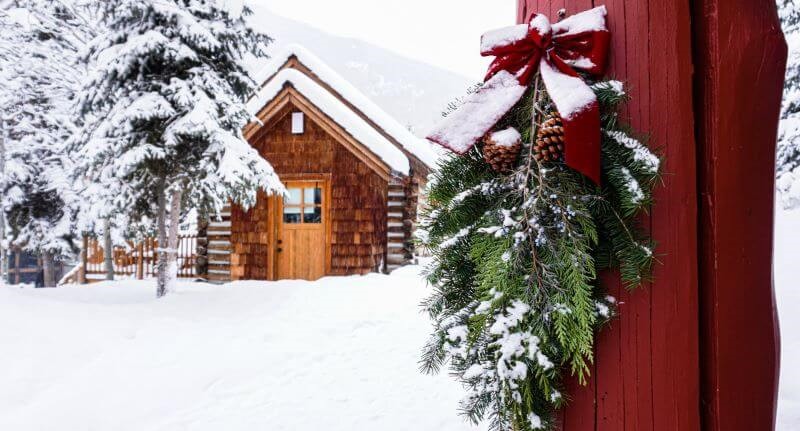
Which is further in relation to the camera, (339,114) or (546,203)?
(339,114)

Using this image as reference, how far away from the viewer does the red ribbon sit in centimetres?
110

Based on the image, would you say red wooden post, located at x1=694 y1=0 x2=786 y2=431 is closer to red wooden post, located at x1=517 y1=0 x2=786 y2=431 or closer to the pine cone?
red wooden post, located at x1=517 y1=0 x2=786 y2=431

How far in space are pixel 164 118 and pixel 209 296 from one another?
3.10m

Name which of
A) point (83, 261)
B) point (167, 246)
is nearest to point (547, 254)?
point (167, 246)

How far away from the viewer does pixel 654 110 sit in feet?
3.85

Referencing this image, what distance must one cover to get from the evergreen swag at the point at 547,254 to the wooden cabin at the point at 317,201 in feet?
27.5

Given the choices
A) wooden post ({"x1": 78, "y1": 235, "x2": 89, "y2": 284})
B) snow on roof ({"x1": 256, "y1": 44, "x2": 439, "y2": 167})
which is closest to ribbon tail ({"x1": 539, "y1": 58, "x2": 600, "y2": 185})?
snow on roof ({"x1": 256, "y1": 44, "x2": 439, "y2": 167})

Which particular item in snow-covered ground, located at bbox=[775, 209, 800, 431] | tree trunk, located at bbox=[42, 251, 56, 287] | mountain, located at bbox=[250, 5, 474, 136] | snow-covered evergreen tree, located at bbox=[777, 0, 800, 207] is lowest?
tree trunk, located at bbox=[42, 251, 56, 287]

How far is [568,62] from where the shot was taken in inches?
48.6

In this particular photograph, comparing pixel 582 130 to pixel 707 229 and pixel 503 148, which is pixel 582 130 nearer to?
pixel 503 148

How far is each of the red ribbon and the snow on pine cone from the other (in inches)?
5.7

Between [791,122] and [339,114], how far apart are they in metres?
8.75

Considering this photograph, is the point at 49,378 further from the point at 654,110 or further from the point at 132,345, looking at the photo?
the point at 654,110

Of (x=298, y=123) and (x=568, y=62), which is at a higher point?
(x=298, y=123)
